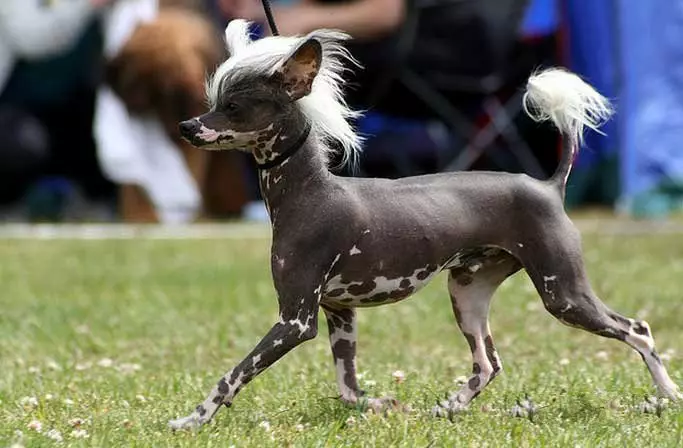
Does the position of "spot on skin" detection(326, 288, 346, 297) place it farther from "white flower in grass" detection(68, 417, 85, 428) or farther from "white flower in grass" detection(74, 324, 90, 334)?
"white flower in grass" detection(74, 324, 90, 334)

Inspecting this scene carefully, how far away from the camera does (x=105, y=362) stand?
632 cm

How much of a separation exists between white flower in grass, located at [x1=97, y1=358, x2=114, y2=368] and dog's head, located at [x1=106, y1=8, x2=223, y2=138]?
7.92 metres

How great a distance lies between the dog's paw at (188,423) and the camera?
429cm

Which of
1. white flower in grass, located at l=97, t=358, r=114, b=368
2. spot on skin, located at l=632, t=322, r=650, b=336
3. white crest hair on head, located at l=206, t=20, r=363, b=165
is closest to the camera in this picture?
white crest hair on head, located at l=206, t=20, r=363, b=165

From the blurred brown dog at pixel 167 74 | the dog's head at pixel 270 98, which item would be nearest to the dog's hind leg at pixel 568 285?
the dog's head at pixel 270 98

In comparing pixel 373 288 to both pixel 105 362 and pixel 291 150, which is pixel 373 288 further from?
pixel 105 362

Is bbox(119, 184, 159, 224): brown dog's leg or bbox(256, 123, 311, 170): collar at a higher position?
bbox(256, 123, 311, 170): collar

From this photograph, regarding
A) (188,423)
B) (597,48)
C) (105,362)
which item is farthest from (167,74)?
(188,423)

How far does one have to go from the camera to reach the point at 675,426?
4.32m

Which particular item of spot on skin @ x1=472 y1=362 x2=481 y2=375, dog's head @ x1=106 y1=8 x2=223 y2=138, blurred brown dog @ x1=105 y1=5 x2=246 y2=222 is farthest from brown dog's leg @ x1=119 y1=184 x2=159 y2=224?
spot on skin @ x1=472 y1=362 x2=481 y2=375

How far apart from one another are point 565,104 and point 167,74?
33.0 ft

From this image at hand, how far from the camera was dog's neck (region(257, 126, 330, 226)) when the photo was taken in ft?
14.7

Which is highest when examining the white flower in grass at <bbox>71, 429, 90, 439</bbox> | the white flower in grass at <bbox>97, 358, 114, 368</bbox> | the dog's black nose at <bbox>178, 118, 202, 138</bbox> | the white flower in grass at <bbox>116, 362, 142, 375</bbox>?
the dog's black nose at <bbox>178, 118, 202, 138</bbox>

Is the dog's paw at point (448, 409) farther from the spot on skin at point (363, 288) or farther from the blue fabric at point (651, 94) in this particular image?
the blue fabric at point (651, 94)
